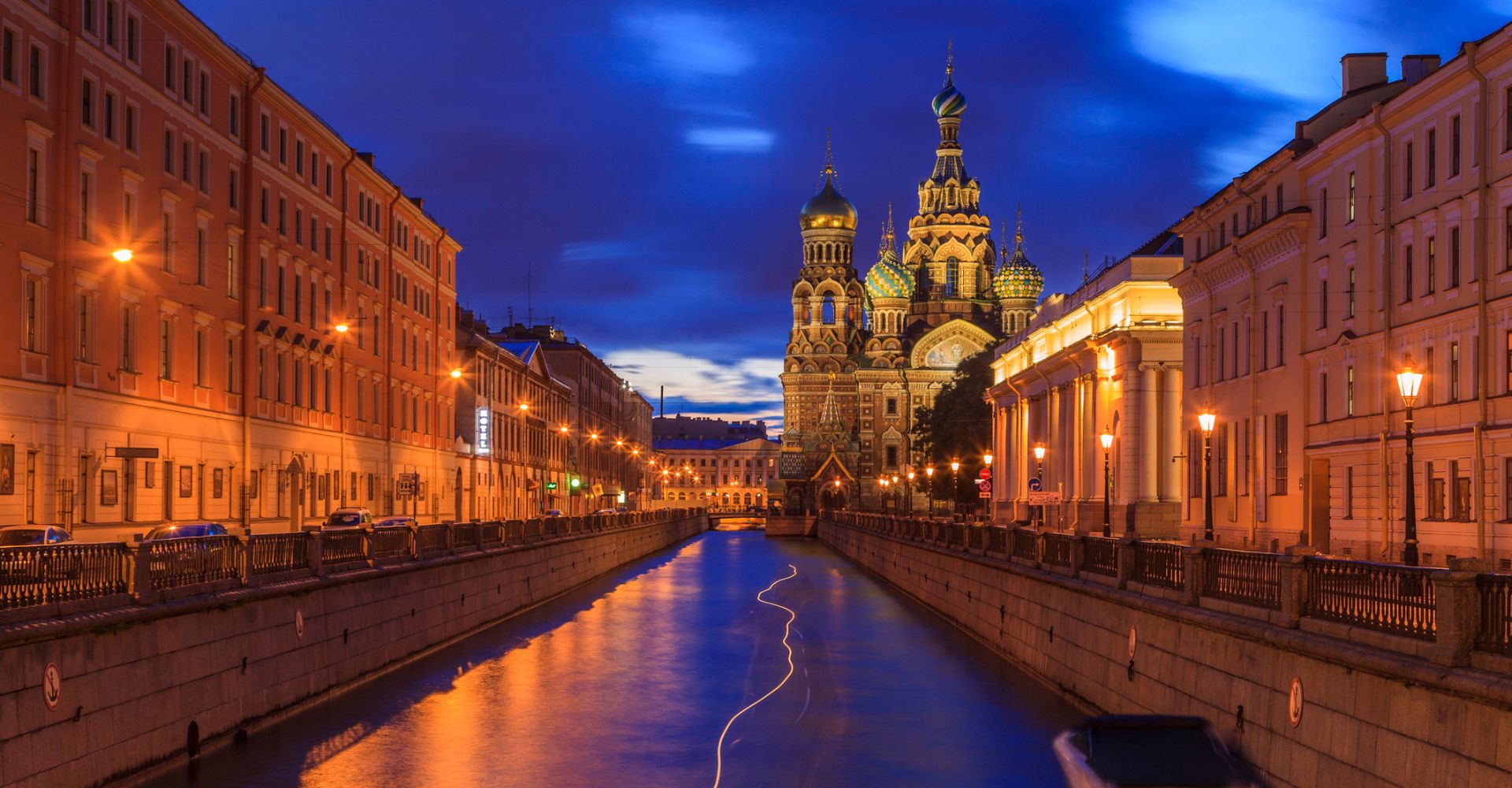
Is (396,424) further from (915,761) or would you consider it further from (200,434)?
(915,761)

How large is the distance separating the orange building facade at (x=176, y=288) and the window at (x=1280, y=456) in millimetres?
27513

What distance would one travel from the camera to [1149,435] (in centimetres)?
7394

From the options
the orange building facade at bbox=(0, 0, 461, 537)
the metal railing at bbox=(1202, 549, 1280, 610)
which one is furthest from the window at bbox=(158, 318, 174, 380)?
the metal railing at bbox=(1202, 549, 1280, 610)

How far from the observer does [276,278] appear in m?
55.3

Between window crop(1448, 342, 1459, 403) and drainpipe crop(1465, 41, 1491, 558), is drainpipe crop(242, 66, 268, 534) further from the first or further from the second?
drainpipe crop(1465, 41, 1491, 558)

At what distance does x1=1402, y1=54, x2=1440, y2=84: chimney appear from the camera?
161ft

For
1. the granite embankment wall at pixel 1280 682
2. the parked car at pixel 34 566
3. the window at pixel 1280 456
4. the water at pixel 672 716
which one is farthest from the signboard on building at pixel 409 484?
the parked car at pixel 34 566

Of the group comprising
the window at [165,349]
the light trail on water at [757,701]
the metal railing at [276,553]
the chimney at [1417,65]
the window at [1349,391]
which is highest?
the chimney at [1417,65]

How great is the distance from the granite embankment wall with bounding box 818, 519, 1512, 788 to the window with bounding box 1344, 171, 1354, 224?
1774cm

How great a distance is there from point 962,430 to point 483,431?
46353 mm

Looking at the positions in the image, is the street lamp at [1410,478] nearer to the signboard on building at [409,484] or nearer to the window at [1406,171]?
the window at [1406,171]

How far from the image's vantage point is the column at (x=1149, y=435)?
242ft

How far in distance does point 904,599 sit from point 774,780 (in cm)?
3591

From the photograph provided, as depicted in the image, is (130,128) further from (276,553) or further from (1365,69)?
(1365,69)
